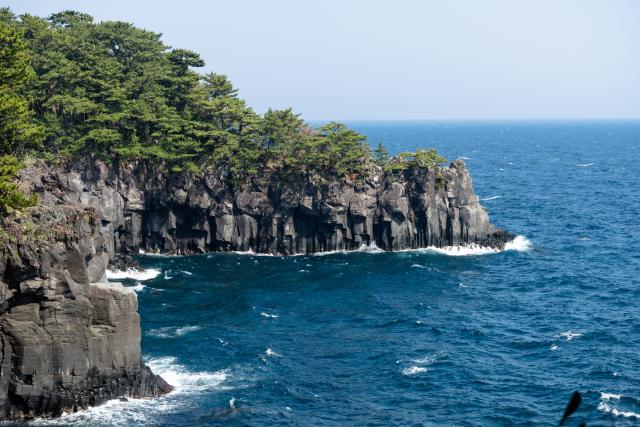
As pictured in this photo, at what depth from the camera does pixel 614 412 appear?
53.3 m

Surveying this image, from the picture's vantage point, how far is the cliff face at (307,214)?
107125 mm

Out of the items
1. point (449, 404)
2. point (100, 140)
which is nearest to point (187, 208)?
point (100, 140)

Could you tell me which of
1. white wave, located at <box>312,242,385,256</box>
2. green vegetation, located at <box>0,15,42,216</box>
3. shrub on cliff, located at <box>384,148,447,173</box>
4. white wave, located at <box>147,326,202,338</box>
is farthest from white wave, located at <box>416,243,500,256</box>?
green vegetation, located at <box>0,15,42,216</box>

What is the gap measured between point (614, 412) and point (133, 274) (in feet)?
211

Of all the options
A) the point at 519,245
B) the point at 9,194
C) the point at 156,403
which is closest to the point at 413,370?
the point at 156,403

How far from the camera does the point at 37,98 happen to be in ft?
318

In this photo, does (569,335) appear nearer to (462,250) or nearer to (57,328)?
(462,250)

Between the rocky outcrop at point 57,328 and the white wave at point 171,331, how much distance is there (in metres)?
13.2

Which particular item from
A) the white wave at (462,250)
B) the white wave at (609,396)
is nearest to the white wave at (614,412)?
the white wave at (609,396)

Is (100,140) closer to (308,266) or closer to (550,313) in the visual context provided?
(308,266)

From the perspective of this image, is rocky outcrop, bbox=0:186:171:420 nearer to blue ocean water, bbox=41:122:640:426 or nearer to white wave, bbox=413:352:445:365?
blue ocean water, bbox=41:122:640:426

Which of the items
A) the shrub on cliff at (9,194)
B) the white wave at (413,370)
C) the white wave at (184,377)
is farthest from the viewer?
the white wave at (413,370)

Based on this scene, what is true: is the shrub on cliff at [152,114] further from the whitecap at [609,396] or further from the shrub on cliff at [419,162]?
the whitecap at [609,396]

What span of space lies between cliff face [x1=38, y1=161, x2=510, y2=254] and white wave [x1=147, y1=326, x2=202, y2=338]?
35.4 metres
